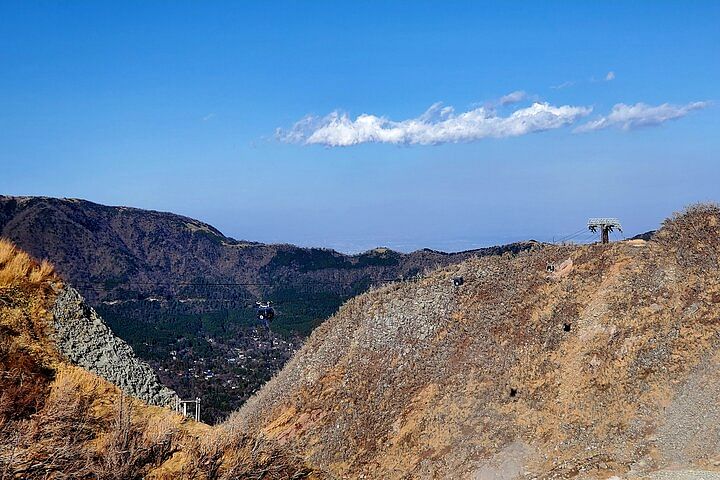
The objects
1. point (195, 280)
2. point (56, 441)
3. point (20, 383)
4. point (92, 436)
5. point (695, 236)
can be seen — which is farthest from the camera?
point (195, 280)

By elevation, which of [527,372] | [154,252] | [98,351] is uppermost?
[154,252]

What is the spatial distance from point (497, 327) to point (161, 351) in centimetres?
5815

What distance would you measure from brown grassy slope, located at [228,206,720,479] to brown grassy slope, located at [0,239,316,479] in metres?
7.05

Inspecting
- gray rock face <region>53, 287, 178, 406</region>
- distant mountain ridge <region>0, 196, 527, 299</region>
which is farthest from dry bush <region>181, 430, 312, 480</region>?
distant mountain ridge <region>0, 196, 527, 299</region>

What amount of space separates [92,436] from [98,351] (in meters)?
4.91

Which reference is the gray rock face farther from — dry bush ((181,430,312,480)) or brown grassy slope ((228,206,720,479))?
brown grassy slope ((228,206,720,479))

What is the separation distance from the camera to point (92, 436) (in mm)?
9461

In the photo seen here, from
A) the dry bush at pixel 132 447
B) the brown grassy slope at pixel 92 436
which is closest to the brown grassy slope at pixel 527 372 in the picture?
the brown grassy slope at pixel 92 436

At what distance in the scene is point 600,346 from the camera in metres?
22.6

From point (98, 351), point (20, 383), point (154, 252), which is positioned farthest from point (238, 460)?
point (154, 252)

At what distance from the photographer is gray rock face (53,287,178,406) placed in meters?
13.5

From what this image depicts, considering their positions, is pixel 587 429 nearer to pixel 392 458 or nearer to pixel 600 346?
pixel 600 346

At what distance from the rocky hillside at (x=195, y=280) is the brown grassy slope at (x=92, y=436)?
35.5 meters

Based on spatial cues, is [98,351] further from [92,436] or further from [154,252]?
[154,252]
